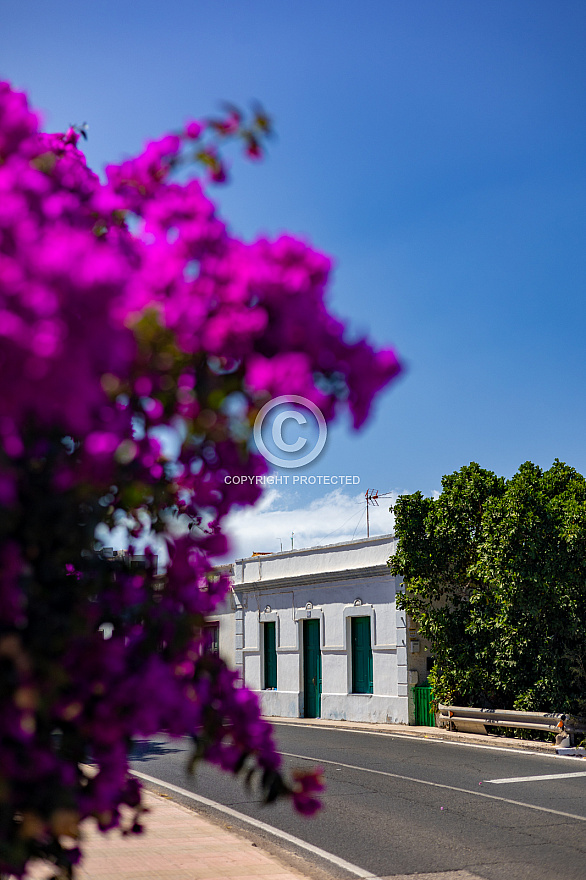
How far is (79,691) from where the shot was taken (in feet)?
6.72

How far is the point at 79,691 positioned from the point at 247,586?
89.9 feet

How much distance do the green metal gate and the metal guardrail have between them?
0.97 metres

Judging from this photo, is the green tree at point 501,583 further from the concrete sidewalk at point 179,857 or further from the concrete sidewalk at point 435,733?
the concrete sidewalk at point 179,857

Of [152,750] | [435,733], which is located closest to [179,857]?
[152,750]

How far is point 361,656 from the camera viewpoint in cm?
2391

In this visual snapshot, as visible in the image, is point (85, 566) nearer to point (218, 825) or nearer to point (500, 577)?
point (218, 825)

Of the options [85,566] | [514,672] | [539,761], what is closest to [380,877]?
[85,566]

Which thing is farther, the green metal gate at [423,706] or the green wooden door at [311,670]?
the green wooden door at [311,670]

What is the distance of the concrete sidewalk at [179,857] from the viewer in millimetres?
7234

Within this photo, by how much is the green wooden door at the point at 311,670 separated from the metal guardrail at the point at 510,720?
6.04 m

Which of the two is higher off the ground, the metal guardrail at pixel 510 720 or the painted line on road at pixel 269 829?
the metal guardrail at pixel 510 720

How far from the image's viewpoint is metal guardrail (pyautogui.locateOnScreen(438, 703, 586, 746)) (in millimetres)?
16312

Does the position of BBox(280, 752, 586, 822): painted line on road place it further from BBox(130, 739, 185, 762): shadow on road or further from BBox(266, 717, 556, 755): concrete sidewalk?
BBox(266, 717, 556, 755): concrete sidewalk

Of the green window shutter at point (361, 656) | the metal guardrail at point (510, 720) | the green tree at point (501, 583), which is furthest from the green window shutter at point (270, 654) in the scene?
the metal guardrail at point (510, 720)
